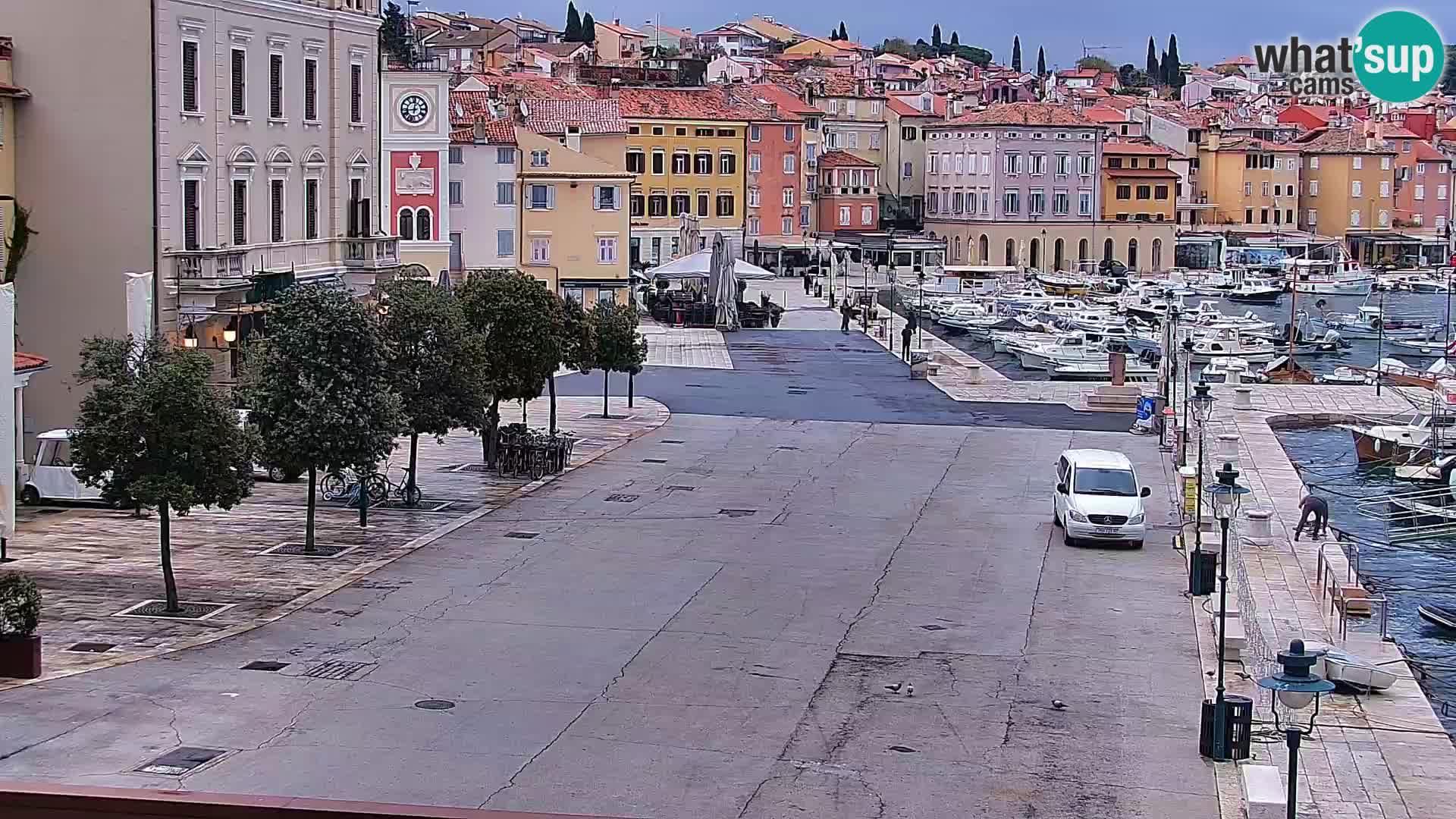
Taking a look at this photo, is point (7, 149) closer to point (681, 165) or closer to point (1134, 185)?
point (681, 165)

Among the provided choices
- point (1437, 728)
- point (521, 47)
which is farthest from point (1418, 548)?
point (521, 47)

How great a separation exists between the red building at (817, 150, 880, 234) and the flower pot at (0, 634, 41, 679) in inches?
4545

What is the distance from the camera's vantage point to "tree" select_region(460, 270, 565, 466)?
37.5 m

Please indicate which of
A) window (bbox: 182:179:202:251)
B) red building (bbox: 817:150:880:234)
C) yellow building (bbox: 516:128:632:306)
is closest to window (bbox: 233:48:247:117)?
window (bbox: 182:179:202:251)

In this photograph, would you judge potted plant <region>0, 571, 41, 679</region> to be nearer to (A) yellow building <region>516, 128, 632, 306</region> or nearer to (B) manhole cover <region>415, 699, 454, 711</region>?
(B) manhole cover <region>415, 699, 454, 711</region>

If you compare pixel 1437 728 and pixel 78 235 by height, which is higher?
pixel 78 235

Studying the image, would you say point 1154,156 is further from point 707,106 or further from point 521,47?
point 521,47

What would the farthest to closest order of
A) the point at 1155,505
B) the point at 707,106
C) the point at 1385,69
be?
the point at 707,106
the point at 1155,505
the point at 1385,69

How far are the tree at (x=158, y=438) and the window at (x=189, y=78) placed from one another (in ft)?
46.3

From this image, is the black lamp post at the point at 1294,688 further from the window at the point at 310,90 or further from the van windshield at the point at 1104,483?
the window at the point at 310,90

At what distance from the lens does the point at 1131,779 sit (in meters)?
18.0

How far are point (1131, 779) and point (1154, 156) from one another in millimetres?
124296

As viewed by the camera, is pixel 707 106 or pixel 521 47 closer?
pixel 707 106

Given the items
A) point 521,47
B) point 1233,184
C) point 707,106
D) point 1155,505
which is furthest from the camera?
point 521,47
